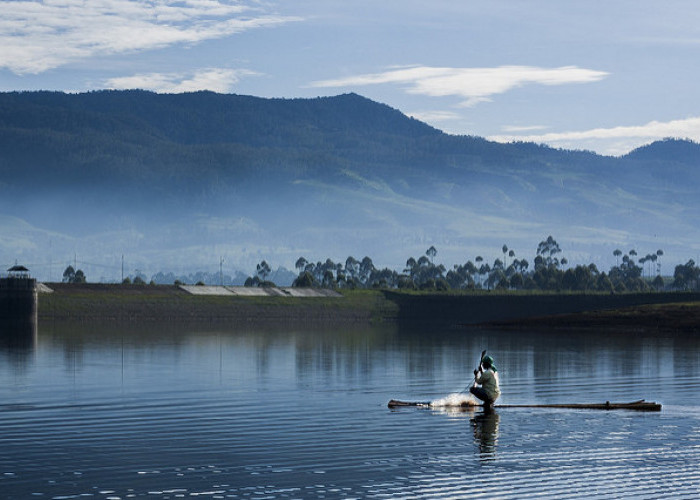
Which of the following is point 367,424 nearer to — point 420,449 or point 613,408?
point 420,449

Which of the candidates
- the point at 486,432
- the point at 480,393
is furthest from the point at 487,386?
the point at 486,432

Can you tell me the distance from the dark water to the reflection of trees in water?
0.27ft

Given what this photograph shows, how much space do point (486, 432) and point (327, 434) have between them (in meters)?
6.72

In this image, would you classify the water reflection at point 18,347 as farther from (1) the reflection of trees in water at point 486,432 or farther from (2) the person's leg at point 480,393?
(1) the reflection of trees in water at point 486,432

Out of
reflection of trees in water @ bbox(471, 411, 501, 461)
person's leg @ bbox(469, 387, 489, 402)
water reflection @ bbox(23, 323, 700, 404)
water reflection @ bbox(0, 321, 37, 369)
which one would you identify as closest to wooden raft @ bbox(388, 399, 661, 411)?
person's leg @ bbox(469, 387, 489, 402)

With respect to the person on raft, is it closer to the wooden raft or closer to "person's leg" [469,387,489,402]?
"person's leg" [469,387,489,402]

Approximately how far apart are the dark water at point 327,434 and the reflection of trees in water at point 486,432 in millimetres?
84

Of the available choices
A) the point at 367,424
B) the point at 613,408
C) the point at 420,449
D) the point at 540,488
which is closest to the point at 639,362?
the point at 613,408

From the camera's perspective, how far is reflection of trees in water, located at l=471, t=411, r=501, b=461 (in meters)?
44.4

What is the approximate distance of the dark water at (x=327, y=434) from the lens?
37.6 meters

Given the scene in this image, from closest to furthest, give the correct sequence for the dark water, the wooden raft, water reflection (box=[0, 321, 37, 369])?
the dark water < the wooden raft < water reflection (box=[0, 321, 37, 369])

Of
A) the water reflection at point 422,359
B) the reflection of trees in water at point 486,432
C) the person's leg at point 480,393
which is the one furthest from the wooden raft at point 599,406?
the water reflection at point 422,359

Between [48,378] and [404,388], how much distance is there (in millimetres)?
23666

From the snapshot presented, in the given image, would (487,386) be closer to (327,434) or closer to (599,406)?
(599,406)
